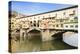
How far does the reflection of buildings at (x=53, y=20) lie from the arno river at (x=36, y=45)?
0.43 ft

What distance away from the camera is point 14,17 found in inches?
54.4

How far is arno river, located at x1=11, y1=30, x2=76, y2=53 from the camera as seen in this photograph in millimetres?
1382

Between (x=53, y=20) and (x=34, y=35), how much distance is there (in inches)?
9.7

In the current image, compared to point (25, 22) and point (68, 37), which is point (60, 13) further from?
point (25, 22)

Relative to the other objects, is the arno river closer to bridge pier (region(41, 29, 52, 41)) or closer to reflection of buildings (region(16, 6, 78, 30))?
bridge pier (region(41, 29, 52, 41))

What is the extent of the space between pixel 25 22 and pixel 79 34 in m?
0.59

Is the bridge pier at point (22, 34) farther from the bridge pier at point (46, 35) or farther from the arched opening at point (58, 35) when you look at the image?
the arched opening at point (58, 35)

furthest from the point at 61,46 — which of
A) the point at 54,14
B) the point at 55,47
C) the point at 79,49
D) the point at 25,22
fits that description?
the point at 25,22

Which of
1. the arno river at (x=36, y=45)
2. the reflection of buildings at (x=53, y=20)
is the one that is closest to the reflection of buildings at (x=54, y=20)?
the reflection of buildings at (x=53, y=20)

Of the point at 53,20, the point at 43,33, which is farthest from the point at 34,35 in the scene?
the point at 53,20

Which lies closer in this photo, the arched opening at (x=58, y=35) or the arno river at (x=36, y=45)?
the arno river at (x=36, y=45)

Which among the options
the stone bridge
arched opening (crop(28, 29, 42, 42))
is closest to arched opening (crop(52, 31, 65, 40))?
the stone bridge

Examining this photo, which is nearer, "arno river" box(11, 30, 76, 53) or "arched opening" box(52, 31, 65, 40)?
"arno river" box(11, 30, 76, 53)

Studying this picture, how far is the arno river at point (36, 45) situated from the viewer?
1.38 metres
